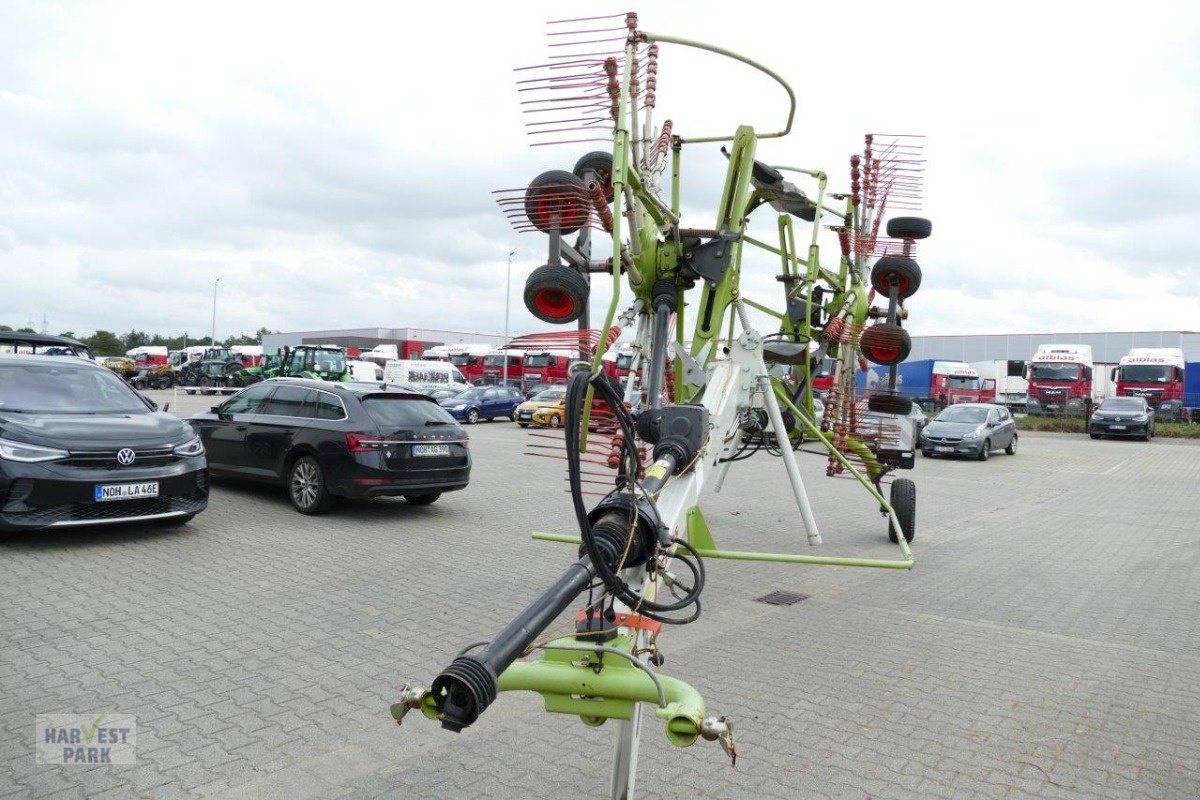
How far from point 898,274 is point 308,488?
6.58 meters

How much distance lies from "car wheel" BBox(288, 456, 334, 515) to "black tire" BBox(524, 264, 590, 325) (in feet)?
19.1

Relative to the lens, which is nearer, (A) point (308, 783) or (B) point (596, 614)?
(B) point (596, 614)

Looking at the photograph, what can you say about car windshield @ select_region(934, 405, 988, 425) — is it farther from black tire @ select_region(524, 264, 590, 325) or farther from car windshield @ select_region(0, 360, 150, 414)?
black tire @ select_region(524, 264, 590, 325)

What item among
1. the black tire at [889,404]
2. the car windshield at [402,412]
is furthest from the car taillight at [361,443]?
the black tire at [889,404]

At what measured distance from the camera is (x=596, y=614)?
2971 millimetres

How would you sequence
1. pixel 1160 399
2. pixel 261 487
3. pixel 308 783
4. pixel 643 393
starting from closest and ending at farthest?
pixel 308 783
pixel 643 393
pixel 261 487
pixel 1160 399

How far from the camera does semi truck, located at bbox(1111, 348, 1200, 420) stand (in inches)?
1383

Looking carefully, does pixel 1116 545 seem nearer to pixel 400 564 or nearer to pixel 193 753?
pixel 400 564

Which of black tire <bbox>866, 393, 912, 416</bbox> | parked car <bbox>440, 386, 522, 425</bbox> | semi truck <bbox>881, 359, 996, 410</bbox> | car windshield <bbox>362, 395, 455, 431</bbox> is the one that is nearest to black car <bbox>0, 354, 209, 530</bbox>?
car windshield <bbox>362, 395, 455, 431</bbox>

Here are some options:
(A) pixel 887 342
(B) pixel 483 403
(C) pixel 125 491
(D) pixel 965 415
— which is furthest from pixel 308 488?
(B) pixel 483 403

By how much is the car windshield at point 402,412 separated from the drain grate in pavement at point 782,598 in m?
4.57

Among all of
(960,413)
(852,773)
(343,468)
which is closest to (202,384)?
(960,413)

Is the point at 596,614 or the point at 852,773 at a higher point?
the point at 596,614

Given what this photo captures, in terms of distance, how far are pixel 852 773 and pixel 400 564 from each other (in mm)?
4842
